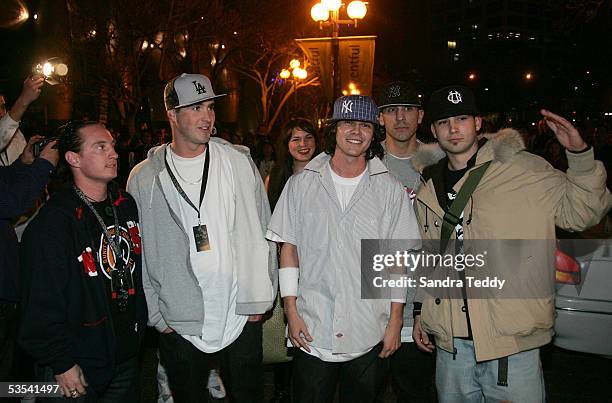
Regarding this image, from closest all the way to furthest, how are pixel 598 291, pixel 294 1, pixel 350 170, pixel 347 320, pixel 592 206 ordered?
pixel 592 206 → pixel 347 320 → pixel 350 170 → pixel 598 291 → pixel 294 1

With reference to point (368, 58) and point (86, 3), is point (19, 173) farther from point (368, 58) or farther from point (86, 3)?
point (86, 3)

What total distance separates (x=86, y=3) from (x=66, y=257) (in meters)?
20.6

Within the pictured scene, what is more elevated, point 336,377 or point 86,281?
point 86,281

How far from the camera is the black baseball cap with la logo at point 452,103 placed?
346 cm

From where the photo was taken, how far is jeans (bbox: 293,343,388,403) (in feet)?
11.3

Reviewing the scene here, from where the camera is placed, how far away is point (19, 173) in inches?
136

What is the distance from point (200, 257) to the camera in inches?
145

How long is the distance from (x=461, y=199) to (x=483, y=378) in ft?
3.73

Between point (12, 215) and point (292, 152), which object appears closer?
point (12, 215)

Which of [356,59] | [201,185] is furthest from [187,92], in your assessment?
[356,59]

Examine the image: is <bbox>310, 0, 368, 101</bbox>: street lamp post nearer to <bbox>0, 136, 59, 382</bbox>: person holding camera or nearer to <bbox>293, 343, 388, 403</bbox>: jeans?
<bbox>0, 136, 59, 382</bbox>: person holding camera

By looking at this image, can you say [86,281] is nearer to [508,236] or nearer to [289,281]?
[289,281]

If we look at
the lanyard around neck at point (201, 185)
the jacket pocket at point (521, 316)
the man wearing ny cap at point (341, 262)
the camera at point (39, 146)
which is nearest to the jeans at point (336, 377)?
the man wearing ny cap at point (341, 262)

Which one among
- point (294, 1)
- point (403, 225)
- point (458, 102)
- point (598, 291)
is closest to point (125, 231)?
point (403, 225)
